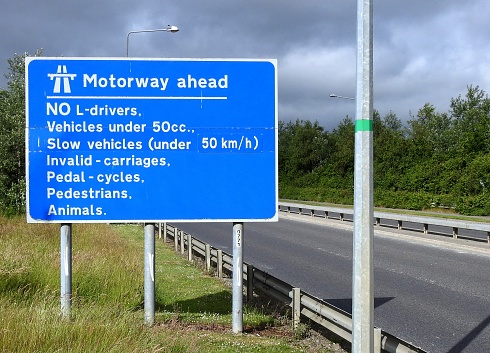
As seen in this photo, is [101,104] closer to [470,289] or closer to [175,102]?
[175,102]

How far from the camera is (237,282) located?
28.9 feet

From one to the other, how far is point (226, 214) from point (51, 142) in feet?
8.37

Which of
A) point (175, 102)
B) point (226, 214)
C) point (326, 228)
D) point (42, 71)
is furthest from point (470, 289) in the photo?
point (326, 228)

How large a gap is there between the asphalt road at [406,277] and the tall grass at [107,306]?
2.12 m

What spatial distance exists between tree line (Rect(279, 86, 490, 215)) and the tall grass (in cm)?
3060

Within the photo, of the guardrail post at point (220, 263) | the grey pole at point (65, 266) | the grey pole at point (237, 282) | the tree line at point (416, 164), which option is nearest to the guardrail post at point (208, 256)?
the guardrail post at point (220, 263)

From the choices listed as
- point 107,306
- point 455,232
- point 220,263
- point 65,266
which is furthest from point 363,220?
point 455,232

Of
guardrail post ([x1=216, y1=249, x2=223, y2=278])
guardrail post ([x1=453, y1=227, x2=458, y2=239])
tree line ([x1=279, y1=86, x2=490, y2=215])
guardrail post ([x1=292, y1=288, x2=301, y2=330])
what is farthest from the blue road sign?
tree line ([x1=279, y1=86, x2=490, y2=215])

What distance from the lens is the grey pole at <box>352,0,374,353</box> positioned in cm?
550

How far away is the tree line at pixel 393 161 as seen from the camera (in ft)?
91.9

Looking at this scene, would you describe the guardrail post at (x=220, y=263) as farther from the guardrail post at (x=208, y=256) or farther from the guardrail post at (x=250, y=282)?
the guardrail post at (x=250, y=282)

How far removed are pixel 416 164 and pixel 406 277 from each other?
133ft

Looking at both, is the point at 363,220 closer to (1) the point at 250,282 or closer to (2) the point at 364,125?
(2) the point at 364,125

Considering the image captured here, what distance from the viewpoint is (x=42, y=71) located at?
28.7 feet
